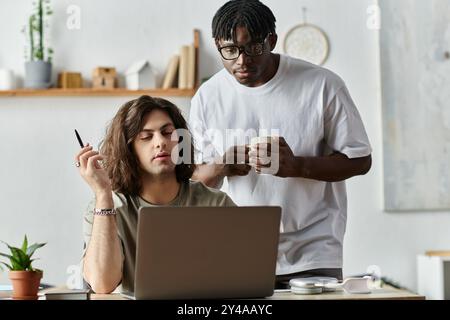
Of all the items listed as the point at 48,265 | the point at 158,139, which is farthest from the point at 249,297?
the point at 48,265

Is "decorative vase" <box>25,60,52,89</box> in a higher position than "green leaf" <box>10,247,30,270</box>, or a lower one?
higher

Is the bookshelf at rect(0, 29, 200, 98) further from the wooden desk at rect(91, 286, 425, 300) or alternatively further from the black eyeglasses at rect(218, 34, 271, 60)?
Result: the wooden desk at rect(91, 286, 425, 300)

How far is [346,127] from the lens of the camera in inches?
82.6

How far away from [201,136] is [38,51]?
1.61 m

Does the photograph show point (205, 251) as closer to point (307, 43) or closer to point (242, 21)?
point (242, 21)

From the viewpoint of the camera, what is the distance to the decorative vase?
351 centimetres

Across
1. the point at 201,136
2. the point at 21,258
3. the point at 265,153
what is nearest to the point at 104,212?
the point at 21,258

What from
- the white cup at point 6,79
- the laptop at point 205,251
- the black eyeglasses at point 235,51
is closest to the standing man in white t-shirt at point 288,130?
the black eyeglasses at point 235,51

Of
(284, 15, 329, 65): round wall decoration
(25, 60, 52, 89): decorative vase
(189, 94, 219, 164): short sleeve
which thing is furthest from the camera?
(284, 15, 329, 65): round wall decoration

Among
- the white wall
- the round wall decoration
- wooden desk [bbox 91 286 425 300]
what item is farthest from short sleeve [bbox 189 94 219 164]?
the round wall decoration

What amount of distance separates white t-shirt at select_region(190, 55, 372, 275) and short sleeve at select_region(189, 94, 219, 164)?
4 cm

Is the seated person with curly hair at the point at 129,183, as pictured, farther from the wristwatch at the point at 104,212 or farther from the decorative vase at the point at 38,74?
the decorative vase at the point at 38,74

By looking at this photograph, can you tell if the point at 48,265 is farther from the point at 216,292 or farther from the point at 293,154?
the point at 216,292

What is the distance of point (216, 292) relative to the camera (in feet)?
4.87
